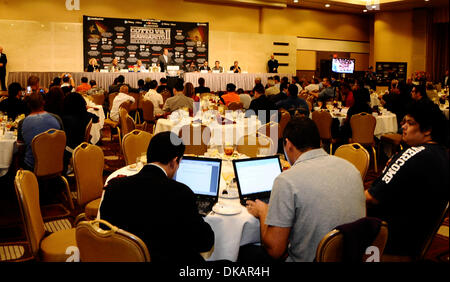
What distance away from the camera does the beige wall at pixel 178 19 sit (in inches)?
588

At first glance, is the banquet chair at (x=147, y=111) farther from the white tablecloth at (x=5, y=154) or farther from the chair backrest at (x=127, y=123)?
the white tablecloth at (x=5, y=154)

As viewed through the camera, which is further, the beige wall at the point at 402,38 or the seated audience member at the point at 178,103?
the beige wall at the point at 402,38

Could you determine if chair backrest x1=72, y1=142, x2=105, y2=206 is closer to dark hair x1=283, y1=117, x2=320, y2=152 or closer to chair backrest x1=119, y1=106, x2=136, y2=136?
dark hair x1=283, y1=117, x2=320, y2=152

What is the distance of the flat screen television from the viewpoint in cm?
1870

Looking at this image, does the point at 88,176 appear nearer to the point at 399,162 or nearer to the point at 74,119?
the point at 74,119

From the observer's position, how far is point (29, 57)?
15.1 meters

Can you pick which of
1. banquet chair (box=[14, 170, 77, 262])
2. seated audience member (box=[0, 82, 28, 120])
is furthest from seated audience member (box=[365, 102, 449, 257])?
seated audience member (box=[0, 82, 28, 120])

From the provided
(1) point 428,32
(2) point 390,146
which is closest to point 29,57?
(2) point 390,146

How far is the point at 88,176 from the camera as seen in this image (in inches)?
151

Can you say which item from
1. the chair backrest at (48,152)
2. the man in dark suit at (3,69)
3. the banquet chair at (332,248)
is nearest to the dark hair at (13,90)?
the chair backrest at (48,152)

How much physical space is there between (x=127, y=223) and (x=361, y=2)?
19.3m

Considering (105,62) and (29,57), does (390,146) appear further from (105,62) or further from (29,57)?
(29,57)

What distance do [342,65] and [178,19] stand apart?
722cm

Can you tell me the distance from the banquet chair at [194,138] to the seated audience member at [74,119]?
1.54 meters
